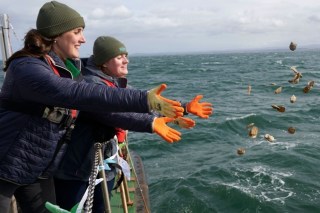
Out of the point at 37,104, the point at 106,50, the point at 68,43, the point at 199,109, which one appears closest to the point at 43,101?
the point at 37,104

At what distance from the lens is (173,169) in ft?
34.1

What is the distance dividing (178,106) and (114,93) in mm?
368

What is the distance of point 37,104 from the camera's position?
2195 millimetres

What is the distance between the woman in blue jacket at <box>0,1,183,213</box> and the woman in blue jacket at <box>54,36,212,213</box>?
0.66 ft

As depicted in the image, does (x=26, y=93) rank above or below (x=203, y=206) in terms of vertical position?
above

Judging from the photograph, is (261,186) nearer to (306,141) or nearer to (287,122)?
(306,141)

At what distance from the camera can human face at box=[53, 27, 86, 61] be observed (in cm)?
241

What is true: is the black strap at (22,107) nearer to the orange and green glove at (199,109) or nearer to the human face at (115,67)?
the human face at (115,67)

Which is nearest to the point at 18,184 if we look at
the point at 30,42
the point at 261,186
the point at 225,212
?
the point at 30,42

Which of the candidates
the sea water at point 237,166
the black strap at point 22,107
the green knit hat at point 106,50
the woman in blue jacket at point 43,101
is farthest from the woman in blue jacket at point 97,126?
the sea water at point 237,166

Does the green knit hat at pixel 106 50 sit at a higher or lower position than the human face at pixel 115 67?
higher

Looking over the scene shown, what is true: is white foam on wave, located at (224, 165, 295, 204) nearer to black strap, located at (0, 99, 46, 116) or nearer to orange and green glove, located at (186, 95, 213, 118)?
orange and green glove, located at (186, 95, 213, 118)

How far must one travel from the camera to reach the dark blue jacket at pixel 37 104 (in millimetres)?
1963

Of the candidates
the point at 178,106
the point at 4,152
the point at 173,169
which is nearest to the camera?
the point at 178,106
